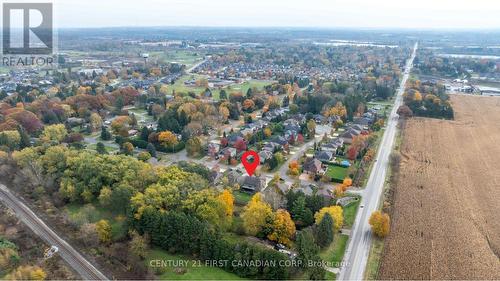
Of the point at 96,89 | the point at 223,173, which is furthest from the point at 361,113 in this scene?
the point at 96,89

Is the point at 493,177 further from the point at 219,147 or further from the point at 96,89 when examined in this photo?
the point at 96,89

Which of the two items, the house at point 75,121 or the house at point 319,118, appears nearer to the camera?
the house at point 75,121

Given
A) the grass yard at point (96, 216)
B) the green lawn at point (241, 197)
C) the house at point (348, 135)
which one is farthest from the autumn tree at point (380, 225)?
the house at point (348, 135)

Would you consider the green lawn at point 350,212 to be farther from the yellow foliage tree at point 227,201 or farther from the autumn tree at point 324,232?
the yellow foliage tree at point 227,201

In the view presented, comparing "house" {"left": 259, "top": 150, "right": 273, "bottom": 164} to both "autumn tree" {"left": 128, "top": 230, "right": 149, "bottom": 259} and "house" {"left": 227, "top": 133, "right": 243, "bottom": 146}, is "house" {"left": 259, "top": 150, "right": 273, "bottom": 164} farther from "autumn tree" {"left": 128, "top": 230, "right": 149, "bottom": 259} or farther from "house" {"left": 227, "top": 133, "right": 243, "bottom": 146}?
"autumn tree" {"left": 128, "top": 230, "right": 149, "bottom": 259}

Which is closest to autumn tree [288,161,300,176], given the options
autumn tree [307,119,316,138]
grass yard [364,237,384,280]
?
autumn tree [307,119,316,138]

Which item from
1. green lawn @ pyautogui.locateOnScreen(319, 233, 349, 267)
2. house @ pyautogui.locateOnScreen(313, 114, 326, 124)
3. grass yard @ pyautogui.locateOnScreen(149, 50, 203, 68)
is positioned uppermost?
grass yard @ pyautogui.locateOnScreen(149, 50, 203, 68)
